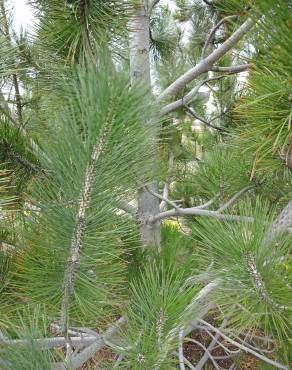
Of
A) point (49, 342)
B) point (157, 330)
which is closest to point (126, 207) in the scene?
point (49, 342)

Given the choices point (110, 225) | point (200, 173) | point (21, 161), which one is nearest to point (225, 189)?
point (200, 173)

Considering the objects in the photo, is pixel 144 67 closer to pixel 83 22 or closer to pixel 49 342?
pixel 83 22

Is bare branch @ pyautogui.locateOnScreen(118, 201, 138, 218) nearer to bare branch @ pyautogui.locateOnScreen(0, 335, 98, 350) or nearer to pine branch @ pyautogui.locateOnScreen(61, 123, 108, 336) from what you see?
pine branch @ pyautogui.locateOnScreen(61, 123, 108, 336)

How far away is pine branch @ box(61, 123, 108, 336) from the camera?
1.15ft

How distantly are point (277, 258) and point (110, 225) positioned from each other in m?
0.21

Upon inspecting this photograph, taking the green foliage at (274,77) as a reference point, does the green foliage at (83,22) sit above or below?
above

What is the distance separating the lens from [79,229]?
0.41 m

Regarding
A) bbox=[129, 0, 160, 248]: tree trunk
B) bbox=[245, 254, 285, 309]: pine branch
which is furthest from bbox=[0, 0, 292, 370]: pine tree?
bbox=[129, 0, 160, 248]: tree trunk

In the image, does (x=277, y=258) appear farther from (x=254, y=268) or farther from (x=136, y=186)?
(x=136, y=186)

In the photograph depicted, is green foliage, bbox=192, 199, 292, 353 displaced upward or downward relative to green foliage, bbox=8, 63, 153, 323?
downward

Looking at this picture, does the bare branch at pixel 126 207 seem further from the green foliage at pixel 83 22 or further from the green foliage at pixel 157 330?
the green foliage at pixel 83 22

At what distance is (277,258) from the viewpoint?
1.63 ft

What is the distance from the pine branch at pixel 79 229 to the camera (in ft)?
1.15

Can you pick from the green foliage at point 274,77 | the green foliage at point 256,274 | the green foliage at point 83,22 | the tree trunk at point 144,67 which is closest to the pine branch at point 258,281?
the green foliage at point 256,274
